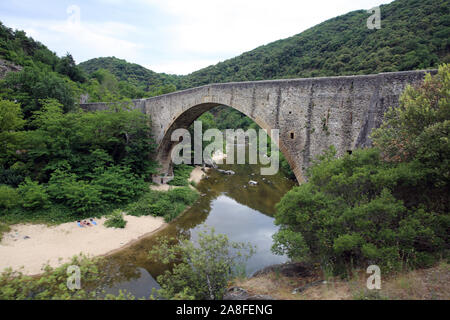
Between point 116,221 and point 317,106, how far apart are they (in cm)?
1073

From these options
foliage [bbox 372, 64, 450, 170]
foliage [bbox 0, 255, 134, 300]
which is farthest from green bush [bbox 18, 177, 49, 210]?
foliage [bbox 372, 64, 450, 170]

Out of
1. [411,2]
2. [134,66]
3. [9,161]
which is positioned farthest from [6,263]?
[134,66]

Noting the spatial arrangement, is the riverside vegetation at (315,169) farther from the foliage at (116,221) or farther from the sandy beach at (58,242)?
the foliage at (116,221)

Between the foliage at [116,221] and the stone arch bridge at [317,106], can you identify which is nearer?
the stone arch bridge at [317,106]

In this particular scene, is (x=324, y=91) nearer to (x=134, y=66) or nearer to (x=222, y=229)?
(x=222, y=229)

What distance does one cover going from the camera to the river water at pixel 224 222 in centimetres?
826

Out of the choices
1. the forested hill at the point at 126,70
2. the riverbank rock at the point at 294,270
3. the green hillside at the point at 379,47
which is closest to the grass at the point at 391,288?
the riverbank rock at the point at 294,270

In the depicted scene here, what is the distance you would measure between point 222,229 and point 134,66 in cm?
6747

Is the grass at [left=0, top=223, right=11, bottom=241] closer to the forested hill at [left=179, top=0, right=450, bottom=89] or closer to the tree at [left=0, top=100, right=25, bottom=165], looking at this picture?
the tree at [left=0, top=100, right=25, bottom=165]

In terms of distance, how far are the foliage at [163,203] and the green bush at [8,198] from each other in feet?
16.3

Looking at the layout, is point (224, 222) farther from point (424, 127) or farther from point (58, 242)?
point (424, 127)

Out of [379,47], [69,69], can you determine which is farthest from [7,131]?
[379,47]

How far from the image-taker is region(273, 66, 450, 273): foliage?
4.01 metres

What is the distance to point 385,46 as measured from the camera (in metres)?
21.0
